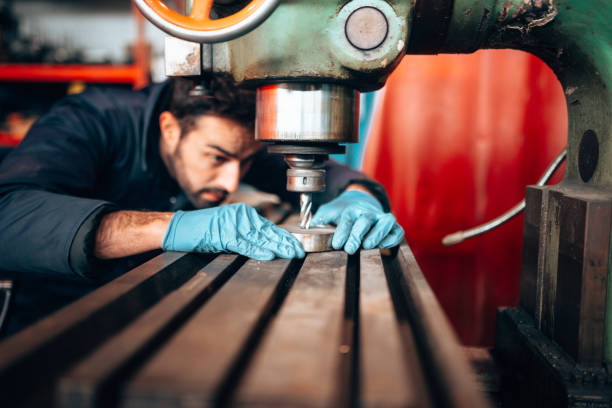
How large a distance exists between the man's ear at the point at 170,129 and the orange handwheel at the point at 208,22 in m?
0.84

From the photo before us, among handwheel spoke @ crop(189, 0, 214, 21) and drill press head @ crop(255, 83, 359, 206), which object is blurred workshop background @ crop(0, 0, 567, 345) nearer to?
drill press head @ crop(255, 83, 359, 206)

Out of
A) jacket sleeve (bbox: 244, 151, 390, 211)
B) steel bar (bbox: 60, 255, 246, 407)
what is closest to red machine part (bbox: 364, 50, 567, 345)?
jacket sleeve (bbox: 244, 151, 390, 211)

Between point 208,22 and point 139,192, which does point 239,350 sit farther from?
point 139,192

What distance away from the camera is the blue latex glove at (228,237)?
2.79 ft

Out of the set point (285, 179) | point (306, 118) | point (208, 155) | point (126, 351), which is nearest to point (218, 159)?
point (208, 155)

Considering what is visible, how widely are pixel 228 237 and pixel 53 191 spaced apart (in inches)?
19.2

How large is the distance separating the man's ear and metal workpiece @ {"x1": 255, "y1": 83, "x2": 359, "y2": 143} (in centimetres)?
80

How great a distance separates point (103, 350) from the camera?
438 millimetres

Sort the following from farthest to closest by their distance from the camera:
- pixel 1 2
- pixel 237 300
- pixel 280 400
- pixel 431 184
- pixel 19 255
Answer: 1. pixel 1 2
2. pixel 431 184
3. pixel 19 255
4. pixel 237 300
5. pixel 280 400

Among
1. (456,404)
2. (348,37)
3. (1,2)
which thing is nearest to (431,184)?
(348,37)

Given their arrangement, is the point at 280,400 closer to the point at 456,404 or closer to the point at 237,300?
the point at 456,404

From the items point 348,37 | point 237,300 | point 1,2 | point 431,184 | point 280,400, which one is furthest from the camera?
point 1,2

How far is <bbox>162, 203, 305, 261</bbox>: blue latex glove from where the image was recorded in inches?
33.5

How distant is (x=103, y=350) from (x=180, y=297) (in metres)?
0.18
